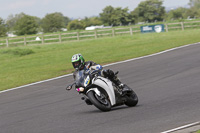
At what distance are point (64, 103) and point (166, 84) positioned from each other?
383 cm

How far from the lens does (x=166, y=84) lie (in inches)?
532

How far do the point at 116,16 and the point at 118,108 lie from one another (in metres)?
112

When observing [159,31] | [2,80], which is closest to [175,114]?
[2,80]

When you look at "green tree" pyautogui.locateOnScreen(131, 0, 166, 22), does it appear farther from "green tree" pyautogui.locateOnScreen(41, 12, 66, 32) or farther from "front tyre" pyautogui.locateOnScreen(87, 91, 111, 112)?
"front tyre" pyautogui.locateOnScreen(87, 91, 111, 112)

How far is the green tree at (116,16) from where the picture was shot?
119625mm

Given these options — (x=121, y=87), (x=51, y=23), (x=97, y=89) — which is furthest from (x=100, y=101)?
(x=51, y=23)

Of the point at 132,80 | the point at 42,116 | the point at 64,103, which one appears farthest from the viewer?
the point at 132,80

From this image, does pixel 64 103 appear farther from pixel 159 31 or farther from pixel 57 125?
pixel 159 31

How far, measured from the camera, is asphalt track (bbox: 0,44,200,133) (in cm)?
755

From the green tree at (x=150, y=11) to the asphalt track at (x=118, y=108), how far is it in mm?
107330

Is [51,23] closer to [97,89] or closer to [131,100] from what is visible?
[131,100]

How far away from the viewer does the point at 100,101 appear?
29.4ft

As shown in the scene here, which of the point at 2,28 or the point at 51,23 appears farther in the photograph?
the point at 51,23

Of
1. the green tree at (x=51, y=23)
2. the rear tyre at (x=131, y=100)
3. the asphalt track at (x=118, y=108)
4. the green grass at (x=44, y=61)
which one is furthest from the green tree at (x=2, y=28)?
the rear tyre at (x=131, y=100)
